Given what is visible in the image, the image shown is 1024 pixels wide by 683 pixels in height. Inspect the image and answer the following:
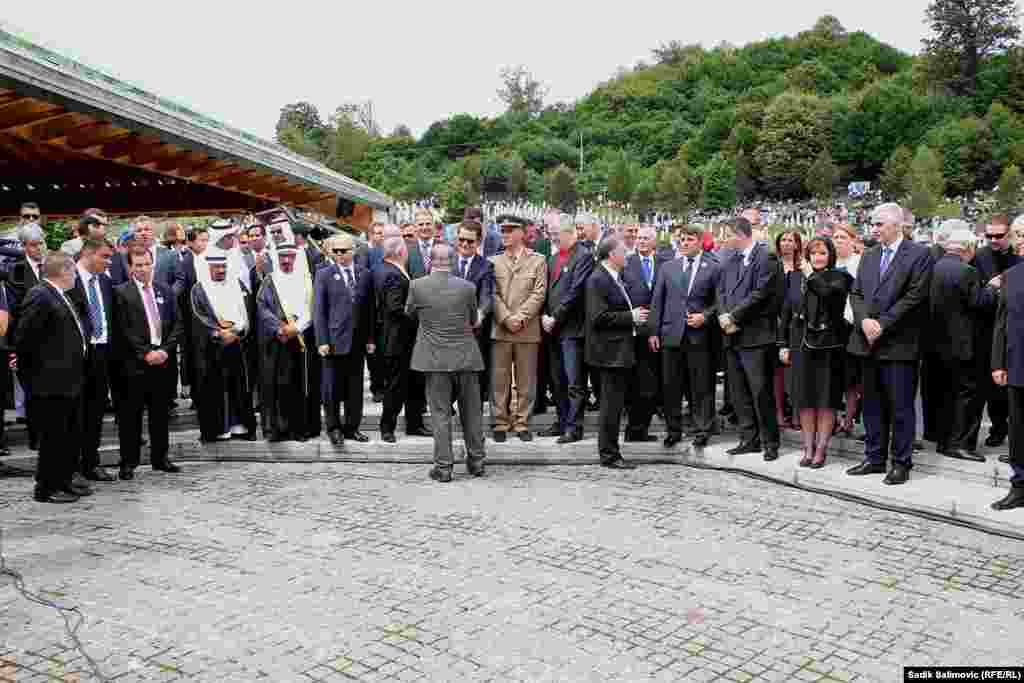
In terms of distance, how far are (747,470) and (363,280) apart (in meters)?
4.16

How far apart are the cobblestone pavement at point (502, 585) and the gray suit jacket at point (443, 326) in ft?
3.59

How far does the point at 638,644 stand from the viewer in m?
4.90

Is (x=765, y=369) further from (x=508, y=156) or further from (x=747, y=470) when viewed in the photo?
(x=508, y=156)

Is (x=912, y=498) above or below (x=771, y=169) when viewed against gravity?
below

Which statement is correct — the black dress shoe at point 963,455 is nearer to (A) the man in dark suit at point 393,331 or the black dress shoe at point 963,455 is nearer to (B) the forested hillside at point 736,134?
(A) the man in dark suit at point 393,331

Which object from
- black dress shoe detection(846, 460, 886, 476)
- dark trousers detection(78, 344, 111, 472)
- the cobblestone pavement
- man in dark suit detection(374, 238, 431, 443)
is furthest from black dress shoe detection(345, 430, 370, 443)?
black dress shoe detection(846, 460, 886, 476)

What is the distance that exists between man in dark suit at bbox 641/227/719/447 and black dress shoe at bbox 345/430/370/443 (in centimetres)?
301

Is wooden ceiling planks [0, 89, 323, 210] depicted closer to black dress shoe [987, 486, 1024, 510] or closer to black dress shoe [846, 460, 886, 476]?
black dress shoe [846, 460, 886, 476]

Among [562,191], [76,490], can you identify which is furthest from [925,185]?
[76,490]

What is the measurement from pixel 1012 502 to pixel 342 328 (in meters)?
6.02

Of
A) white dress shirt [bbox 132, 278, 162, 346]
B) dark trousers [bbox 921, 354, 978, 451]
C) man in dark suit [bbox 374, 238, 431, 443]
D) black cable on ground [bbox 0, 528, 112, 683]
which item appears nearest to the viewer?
black cable on ground [bbox 0, 528, 112, 683]

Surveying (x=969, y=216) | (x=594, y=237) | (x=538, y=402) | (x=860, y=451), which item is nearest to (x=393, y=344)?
(x=538, y=402)

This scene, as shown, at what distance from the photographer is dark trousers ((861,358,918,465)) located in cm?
782

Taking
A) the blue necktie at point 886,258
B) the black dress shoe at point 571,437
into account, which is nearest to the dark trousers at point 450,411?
the black dress shoe at point 571,437
